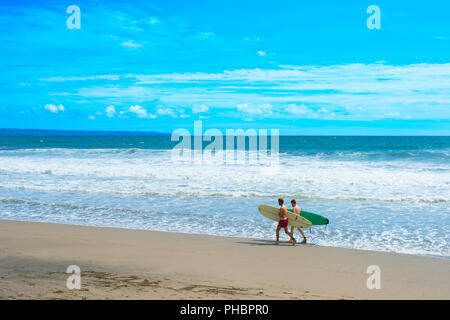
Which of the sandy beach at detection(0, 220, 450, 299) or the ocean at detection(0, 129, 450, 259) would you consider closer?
the sandy beach at detection(0, 220, 450, 299)

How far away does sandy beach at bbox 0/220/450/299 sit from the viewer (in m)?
5.24

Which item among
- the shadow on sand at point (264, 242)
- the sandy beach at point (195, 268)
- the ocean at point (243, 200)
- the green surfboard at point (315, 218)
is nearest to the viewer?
the sandy beach at point (195, 268)

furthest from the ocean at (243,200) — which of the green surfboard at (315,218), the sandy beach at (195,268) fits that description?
the sandy beach at (195,268)

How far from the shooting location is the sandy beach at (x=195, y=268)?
524cm

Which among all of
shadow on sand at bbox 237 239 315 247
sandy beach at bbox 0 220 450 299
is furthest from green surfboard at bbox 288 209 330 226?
sandy beach at bbox 0 220 450 299

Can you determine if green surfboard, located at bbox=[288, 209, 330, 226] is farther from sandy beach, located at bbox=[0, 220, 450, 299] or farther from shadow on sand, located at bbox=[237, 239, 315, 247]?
sandy beach, located at bbox=[0, 220, 450, 299]

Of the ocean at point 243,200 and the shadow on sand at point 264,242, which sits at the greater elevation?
the ocean at point 243,200

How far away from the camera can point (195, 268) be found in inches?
261

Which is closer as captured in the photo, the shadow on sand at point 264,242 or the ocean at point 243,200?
the shadow on sand at point 264,242

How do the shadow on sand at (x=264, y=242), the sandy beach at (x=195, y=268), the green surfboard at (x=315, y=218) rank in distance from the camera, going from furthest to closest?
1. the green surfboard at (x=315, y=218)
2. the shadow on sand at (x=264, y=242)
3. the sandy beach at (x=195, y=268)

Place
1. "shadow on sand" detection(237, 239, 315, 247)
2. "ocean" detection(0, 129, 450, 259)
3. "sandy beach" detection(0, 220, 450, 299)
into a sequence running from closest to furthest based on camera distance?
"sandy beach" detection(0, 220, 450, 299) → "shadow on sand" detection(237, 239, 315, 247) → "ocean" detection(0, 129, 450, 259)

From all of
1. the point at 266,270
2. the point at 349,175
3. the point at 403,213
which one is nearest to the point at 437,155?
the point at 349,175

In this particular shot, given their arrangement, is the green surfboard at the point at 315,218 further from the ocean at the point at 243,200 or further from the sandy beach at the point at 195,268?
the sandy beach at the point at 195,268
